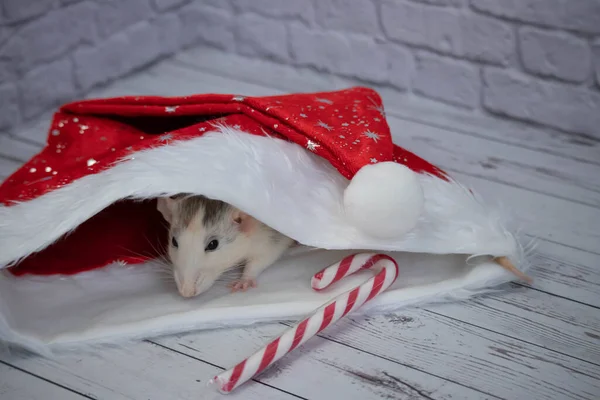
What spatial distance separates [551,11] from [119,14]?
127 centimetres

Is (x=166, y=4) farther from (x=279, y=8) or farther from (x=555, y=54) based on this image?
(x=555, y=54)

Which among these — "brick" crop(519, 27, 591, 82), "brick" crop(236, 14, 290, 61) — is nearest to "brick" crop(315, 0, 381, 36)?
"brick" crop(236, 14, 290, 61)

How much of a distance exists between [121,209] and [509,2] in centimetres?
115

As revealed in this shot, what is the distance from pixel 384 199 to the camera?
3.99 ft

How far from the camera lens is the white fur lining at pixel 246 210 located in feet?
4.09

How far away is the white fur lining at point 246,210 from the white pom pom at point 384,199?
5cm

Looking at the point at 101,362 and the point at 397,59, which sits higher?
the point at 397,59

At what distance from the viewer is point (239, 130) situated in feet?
4.54

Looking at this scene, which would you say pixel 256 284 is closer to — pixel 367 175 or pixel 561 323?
pixel 367 175

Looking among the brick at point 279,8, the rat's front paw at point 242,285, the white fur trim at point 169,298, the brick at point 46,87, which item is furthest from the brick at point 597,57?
the brick at point 46,87

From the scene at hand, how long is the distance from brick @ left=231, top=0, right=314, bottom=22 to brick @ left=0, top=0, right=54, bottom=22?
66 centimetres

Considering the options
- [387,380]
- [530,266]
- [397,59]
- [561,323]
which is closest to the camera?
[387,380]

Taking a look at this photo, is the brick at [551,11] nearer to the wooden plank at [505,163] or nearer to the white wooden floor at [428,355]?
the wooden plank at [505,163]

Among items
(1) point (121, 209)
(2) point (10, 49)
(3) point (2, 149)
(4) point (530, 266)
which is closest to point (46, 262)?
(1) point (121, 209)
